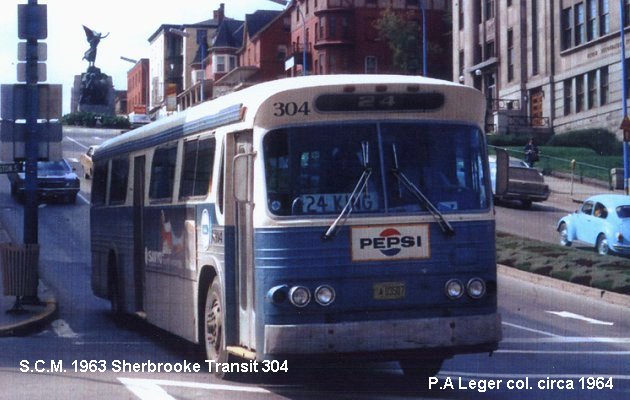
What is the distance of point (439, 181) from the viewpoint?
10.3m

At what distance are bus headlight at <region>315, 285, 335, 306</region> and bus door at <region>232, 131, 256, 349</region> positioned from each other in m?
0.75

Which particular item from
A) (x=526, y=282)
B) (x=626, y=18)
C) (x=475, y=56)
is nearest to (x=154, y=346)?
(x=526, y=282)

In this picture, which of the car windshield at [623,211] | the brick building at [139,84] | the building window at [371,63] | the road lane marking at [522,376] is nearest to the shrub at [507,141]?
the building window at [371,63]

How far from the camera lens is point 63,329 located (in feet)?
53.8

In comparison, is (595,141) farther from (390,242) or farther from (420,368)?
(390,242)

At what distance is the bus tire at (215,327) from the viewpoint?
436 inches

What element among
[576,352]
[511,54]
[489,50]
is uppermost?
[489,50]

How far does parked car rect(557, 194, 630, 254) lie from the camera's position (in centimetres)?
2631

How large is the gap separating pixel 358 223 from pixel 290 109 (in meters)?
1.21

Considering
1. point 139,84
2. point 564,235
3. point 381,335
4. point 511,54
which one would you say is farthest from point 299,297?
point 139,84

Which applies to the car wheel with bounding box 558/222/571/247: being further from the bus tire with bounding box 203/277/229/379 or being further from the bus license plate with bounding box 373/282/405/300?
the bus license plate with bounding box 373/282/405/300

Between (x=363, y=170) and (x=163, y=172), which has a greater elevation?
(x=163, y=172)

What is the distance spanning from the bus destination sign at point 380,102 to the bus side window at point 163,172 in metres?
3.54

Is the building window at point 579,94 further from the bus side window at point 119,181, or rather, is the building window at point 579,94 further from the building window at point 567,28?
the bus side window at point 119,181
